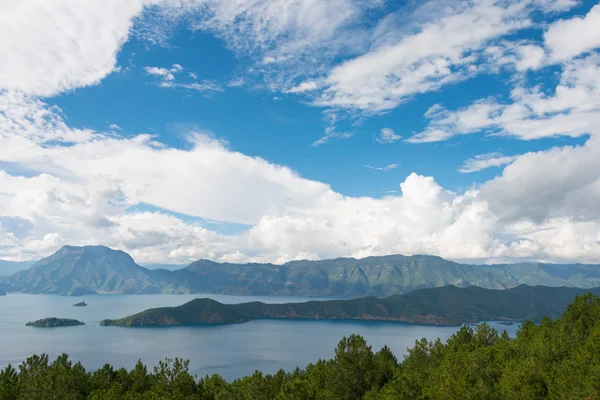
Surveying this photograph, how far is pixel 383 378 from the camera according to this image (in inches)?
3009

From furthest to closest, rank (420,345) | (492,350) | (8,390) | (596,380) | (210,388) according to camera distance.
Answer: (420,345) → (492,350) → (210,388) → (8,390) → (596,380)

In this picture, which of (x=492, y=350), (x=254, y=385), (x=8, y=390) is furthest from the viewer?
(x=492, y=350)

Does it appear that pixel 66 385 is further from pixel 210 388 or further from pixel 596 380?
pixel 596 380

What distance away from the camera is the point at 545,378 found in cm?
5691

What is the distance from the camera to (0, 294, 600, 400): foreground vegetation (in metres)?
51.8

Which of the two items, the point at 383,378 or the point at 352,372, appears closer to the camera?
the point at 352,372

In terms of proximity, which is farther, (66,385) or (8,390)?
(8,390)

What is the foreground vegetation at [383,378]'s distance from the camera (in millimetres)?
51750

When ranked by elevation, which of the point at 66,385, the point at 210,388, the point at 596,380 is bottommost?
the point at 210,388

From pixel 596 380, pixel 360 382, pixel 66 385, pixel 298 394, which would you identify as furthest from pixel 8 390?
pixel 596 380

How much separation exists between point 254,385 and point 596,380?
4396 centimetres

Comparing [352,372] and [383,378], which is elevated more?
[352,372]

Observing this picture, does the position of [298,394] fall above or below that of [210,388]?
above

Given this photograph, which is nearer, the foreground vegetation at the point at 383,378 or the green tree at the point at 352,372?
the foreground vegetation at the point at 383,378
